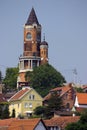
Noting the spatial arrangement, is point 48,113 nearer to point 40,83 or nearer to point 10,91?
point 40,83

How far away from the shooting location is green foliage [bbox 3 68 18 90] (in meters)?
148

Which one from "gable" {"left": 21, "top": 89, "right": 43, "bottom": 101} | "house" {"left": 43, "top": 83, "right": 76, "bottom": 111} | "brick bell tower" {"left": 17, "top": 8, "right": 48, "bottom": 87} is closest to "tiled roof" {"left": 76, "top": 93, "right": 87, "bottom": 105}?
"house" {"left": 43, "top": 83, "right": 76, "bottom": 111}

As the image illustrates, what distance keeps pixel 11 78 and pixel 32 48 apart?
6.98 meters

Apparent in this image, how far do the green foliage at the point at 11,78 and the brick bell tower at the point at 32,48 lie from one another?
1.65 m

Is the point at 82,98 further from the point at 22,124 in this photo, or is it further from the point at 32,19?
the point at 32,19

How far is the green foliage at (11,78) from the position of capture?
485ft

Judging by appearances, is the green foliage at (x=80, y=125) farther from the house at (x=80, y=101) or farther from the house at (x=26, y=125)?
the house at (x=80, y=101)

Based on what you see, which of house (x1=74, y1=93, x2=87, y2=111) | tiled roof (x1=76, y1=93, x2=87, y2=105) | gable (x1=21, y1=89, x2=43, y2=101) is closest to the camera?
house (x1=74, y1=93, x2=87, y2=111)

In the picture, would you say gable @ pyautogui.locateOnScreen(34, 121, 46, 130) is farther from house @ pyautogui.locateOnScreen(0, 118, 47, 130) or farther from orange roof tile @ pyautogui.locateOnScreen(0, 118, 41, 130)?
orange roof tile @ pyautogui.locateOnScreen(0, 118, 41, 130)

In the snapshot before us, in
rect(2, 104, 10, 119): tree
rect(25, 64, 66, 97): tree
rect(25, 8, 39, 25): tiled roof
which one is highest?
rect(25, 8, 39, 25): tiled roof

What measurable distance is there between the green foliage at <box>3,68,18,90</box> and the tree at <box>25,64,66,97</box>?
11.1m

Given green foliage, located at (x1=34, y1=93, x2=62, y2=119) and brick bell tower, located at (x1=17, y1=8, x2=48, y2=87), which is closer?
green foliage, located at (x1=34, y1=93, x2=62, y2=119)

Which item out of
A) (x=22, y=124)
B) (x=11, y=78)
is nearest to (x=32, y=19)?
(x=11, y=78)

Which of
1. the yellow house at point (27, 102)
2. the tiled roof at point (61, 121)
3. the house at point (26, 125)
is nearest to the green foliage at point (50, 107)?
the yellow house at point (27, 102)
